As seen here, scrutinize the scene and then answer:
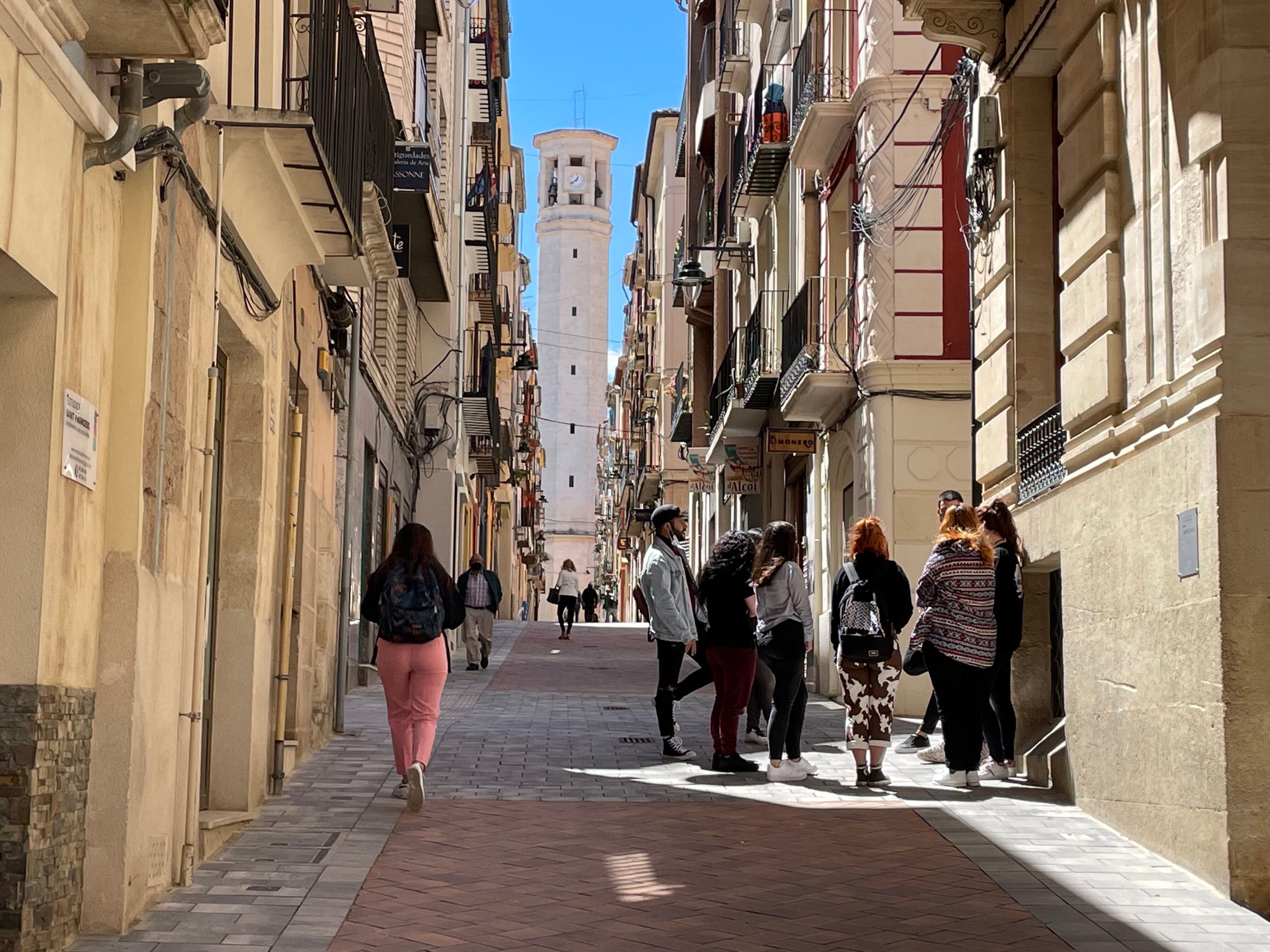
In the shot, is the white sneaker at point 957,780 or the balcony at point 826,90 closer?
the white sneaker at point 957,780

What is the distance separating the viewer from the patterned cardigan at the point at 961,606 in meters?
10.1

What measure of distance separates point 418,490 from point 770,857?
20.8 meters

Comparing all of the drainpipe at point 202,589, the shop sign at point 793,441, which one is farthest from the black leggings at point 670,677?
the shop sign at point 793,441

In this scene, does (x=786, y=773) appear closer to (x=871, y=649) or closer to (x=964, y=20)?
(x=871, y=649)

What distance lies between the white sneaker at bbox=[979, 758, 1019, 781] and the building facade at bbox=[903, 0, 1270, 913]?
326mm

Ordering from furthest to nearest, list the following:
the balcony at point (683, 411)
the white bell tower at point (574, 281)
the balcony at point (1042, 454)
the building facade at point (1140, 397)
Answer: the white bell tower at point (574, 281) → the balcony at point (683, 411) → the balcony at point (1042, 454) → the building facade at point (1140, 397)

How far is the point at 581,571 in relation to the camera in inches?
4614

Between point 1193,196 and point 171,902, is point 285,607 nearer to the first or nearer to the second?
point 171,902

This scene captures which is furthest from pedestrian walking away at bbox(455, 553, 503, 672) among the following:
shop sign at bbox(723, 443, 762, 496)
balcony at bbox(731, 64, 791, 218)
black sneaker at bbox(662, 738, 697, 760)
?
black sneaker at bbox(662, 738, 697, 760)

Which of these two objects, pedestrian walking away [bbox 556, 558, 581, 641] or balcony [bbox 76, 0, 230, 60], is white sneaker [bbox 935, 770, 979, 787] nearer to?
balcony [bbox 76, 0, 230, 60]

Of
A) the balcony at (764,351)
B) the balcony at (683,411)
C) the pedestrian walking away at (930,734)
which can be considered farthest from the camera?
the balcony at (683,411)

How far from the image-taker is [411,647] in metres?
9.72

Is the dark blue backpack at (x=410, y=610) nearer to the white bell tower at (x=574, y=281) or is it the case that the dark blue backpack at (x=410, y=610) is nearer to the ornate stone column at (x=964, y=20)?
the ornate stone column at (x=964, y=20)

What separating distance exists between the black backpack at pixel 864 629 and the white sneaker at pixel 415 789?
2.85m
